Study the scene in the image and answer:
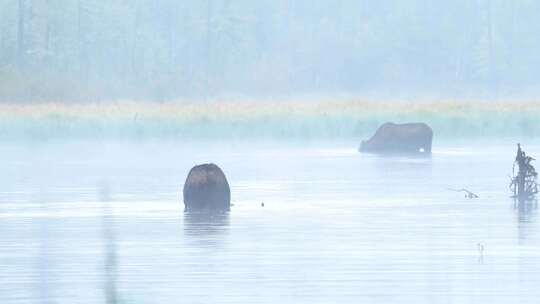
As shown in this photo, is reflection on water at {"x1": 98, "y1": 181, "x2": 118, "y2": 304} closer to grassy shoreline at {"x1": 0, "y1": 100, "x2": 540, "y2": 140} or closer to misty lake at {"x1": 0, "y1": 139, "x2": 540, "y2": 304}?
misty lake at {"x1": 0, "y1": 139, "x2": 540, "y2": 304}

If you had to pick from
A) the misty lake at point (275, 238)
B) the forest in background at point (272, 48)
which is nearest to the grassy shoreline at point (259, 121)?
the forest in background at point (272, 48)

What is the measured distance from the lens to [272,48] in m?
135

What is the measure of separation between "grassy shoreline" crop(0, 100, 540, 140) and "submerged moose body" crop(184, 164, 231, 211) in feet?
136

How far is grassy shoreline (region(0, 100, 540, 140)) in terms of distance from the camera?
77.6 meters

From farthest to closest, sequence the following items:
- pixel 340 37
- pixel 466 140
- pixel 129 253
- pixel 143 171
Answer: pixel 340 37
pixel 466 140
pixel 143 171
pixel 129 253

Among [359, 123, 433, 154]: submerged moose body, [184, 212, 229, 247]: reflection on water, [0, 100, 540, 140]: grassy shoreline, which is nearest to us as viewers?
[184, 212, 229, 247]: reflection on water

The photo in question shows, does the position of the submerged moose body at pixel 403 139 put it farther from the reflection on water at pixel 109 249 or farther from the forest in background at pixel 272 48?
the forest in background at pixel 272 48

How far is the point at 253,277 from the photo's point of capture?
2270cm

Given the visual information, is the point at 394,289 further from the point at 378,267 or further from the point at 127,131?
the point at 127,131

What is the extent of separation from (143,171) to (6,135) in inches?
1111

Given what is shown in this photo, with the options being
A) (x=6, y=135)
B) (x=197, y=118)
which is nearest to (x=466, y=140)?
(x=197, y=118)

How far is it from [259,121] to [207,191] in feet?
154

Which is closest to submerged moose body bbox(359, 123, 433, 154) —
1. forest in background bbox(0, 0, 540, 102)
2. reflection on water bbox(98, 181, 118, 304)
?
reflection on water bbox(98, 181, 118, 304)

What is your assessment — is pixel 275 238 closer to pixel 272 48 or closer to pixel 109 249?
pixel 109 249
